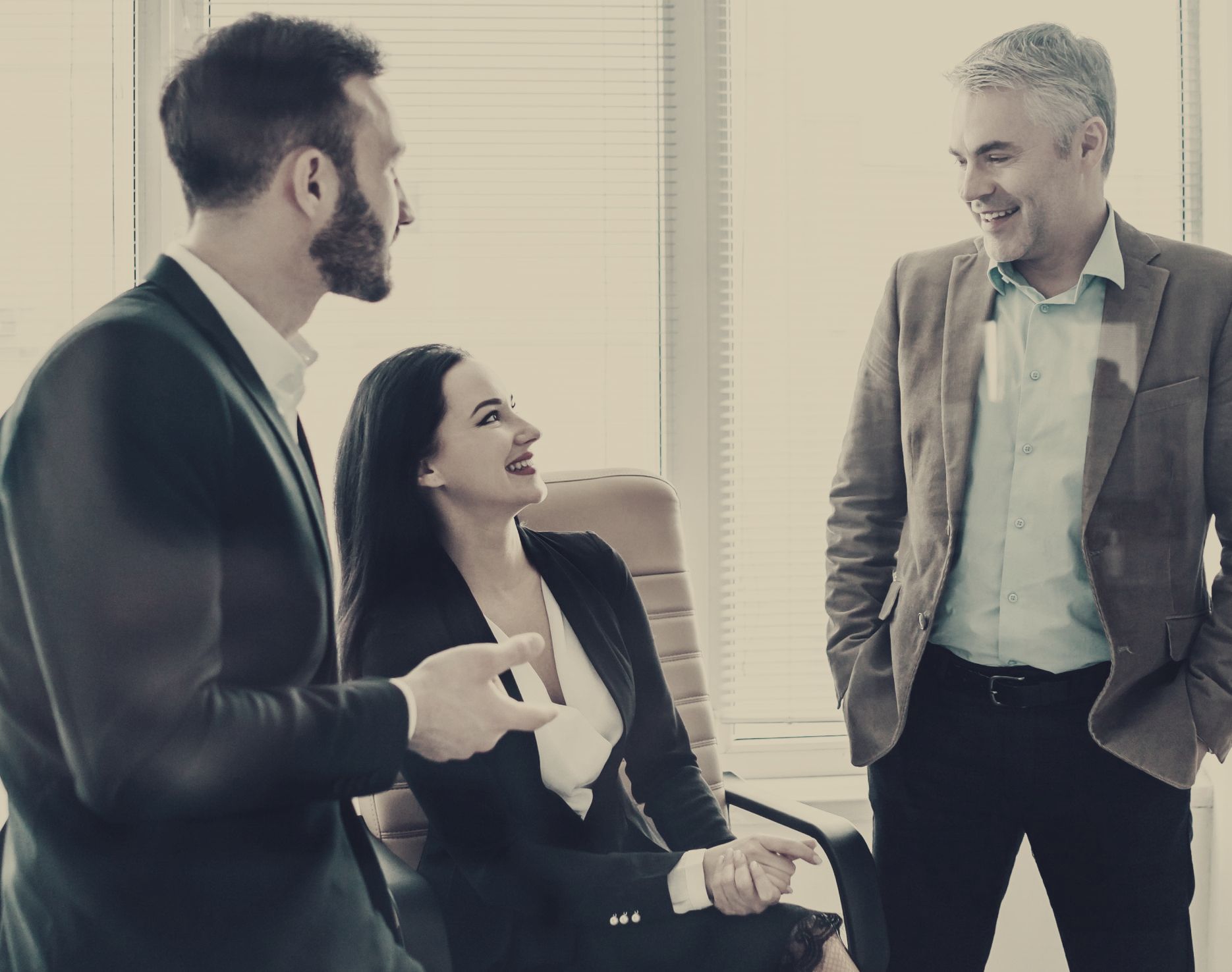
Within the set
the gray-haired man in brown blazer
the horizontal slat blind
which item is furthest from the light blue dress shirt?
the horizontal slat blind

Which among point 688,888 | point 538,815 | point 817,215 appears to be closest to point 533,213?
point 817,215

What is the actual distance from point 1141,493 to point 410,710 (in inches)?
47.8

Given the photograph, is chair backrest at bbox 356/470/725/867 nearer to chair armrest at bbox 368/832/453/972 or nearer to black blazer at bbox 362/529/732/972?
black blazer at bbox 362/529/732/972

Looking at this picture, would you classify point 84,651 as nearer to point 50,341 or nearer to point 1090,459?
point 1090,459

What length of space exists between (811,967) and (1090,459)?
86 cm

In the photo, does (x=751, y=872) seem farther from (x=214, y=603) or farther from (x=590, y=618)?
(x=214, y=603)

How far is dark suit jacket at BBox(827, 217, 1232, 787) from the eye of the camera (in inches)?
59.6

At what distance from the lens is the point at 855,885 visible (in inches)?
58.5

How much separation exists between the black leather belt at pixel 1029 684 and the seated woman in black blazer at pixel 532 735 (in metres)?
0.40

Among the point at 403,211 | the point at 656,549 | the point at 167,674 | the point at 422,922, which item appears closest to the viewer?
the point at 167,674

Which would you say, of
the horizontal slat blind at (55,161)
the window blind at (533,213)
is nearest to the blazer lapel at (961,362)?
the window blind at (533,213)

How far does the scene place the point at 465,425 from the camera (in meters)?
1.54

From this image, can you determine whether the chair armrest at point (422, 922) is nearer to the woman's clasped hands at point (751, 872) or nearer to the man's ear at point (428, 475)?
the woman's clasped hands at point (751, 872)

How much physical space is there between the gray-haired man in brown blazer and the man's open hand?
96 centimetres
